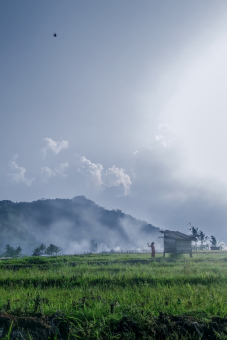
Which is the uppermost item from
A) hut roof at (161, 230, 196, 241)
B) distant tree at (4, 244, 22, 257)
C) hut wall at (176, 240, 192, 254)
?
hut roof at (161, 230, 196, 241)

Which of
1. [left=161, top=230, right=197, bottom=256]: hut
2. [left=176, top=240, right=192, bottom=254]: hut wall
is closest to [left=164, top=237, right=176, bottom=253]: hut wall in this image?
[left=161, top=230, right=197, bottom=256]: hut

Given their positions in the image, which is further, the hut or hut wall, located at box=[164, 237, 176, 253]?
hut wall, located at box=[164, 237, 176, 253]

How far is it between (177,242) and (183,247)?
105 centimetres

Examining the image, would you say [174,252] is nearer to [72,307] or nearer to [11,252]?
[72,307]

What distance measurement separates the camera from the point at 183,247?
35.4 meters

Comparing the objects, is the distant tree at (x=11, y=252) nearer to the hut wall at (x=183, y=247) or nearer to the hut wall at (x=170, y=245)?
the hut wall at (x=170, y=245)

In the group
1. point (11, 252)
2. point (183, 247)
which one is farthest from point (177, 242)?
point (11, 252)

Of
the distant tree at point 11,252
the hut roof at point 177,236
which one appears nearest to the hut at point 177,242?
the hut roof at point 177,236

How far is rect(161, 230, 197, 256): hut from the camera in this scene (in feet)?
116

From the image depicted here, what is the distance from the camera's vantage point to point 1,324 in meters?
4.36

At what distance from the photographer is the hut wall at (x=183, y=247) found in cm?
3512

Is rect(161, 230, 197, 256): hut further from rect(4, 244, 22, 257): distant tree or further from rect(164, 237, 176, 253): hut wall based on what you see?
rect(4, 244, 22, 257): distant tree

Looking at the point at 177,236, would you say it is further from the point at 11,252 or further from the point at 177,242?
the point at 11,252

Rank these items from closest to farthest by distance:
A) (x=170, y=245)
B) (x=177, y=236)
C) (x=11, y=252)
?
(x=177, y=236), (x=170, y=245), (x=11, y=252)
